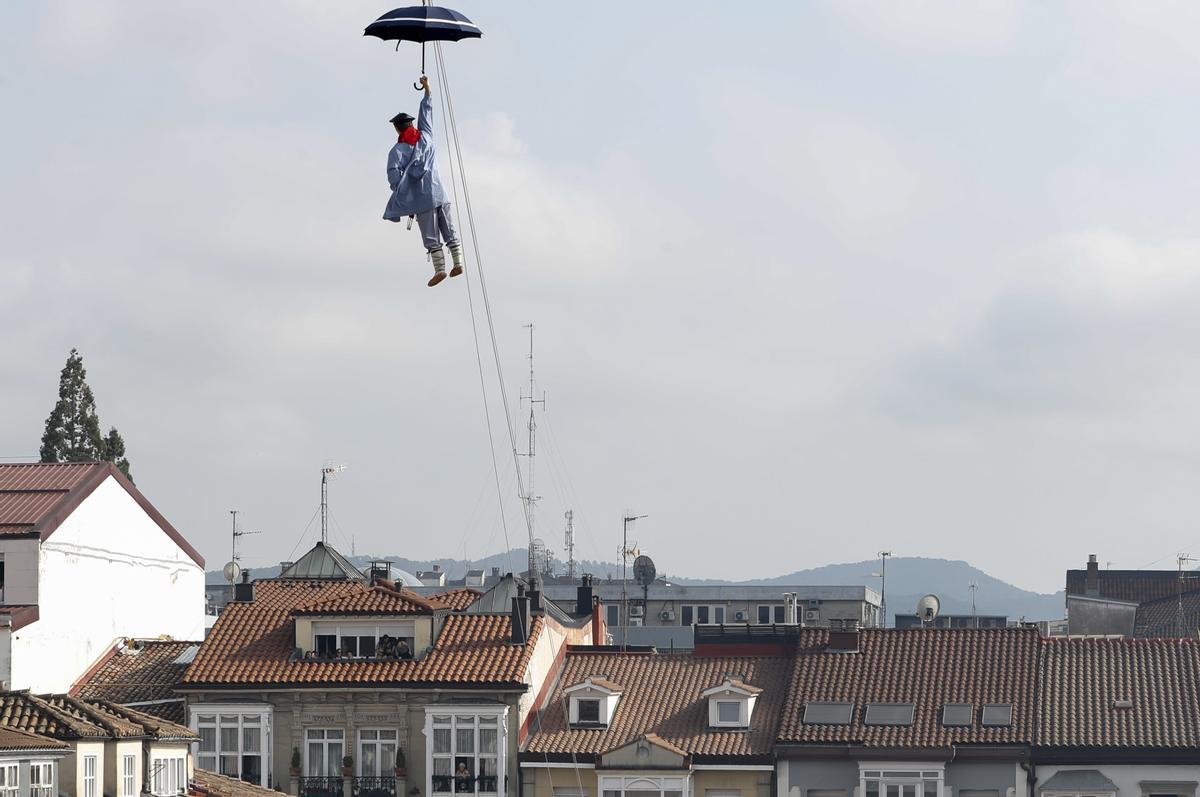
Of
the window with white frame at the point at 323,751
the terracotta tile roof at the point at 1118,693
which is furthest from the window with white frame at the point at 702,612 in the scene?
the window with white frame at the point at 323,751

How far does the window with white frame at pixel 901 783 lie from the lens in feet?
249

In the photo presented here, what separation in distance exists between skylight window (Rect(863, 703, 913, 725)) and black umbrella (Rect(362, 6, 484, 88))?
3799cm

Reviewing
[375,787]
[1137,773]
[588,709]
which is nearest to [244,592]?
[375,787]

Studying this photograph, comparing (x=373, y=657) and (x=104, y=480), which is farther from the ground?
(x=104, y=480)

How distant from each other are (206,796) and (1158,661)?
102ft

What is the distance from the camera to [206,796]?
6906 centimetres

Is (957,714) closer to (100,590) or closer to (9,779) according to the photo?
(100,590)

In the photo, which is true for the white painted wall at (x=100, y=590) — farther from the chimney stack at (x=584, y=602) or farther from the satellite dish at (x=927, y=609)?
the satellite dish at (x=927, y=609)

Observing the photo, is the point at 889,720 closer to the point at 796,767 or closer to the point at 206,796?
the point at 796,767

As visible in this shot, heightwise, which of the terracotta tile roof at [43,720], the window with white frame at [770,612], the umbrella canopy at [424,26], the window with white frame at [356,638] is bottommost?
the terracotta tile roof at [43,720]

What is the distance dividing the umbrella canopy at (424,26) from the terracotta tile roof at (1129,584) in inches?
4057

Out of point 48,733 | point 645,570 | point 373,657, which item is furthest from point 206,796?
point 645,570

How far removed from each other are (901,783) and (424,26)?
38670 mm

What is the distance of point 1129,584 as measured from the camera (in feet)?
481
